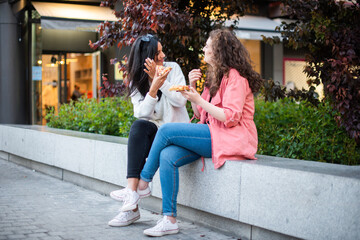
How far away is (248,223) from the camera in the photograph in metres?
3.83

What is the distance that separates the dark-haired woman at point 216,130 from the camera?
3.97m

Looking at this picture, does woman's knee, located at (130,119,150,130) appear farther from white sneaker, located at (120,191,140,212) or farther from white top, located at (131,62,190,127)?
white sneaker, located at (120,191,140,212)

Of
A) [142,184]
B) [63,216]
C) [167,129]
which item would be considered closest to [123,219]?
[142,184]

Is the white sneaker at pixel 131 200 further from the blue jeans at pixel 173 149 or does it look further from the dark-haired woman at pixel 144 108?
the blue jeans at pixel 173 149

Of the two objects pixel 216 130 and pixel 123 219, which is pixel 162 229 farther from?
pixel 216 130

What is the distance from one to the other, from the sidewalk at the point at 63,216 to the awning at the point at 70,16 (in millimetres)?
6595

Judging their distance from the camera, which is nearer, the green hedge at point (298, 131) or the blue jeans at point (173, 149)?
the blue jeans at point (173, 149)

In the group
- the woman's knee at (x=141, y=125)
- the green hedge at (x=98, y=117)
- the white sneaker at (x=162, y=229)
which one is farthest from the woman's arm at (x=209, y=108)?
the green hedge at (x=98, y=117)

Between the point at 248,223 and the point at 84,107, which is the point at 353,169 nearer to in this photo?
the point at 248,223

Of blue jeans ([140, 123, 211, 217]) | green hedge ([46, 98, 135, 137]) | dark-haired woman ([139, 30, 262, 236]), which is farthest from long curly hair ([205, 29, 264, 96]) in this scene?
green hedge ([46, 98, 135, 137])

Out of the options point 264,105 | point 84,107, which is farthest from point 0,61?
point 264,105

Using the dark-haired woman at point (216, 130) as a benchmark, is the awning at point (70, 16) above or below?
above

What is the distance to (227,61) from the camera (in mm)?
4125

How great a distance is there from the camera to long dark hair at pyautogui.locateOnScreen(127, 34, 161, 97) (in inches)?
187
